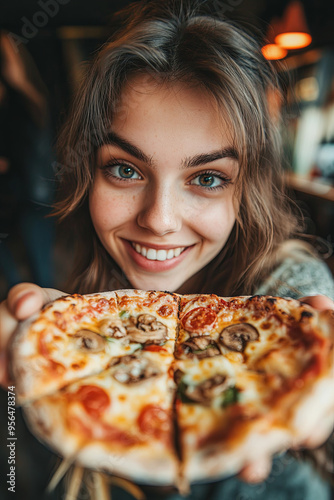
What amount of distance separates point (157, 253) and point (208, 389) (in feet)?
1.27

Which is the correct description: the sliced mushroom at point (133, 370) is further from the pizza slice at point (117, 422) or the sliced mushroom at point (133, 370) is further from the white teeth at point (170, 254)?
the white teeth at point (170, 254)

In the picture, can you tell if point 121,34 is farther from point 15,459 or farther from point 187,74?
point 15,459

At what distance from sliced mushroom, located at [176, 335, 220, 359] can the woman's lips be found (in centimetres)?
24

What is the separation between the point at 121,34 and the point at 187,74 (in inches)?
8.3

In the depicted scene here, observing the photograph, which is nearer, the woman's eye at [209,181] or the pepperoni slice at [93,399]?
the pepperoni slice at [93,399]

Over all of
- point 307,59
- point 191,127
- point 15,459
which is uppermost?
point 307,59

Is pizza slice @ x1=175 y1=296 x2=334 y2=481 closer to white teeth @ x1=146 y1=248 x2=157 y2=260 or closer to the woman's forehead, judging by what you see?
white teeth @ x1=146 y1=248 x2=157 y2=260

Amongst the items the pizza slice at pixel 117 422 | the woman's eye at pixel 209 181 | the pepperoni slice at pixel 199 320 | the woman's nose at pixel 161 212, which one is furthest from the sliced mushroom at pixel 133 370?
the woman's eye at pixel 209 181

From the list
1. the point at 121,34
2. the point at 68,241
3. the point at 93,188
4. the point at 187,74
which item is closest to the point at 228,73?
the point at 187,74

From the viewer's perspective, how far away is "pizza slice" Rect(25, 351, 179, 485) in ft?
1.76

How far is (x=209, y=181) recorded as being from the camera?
33.6 inches

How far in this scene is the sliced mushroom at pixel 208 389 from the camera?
0.62 meters

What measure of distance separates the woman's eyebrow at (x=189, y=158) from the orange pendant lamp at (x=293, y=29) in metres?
0.35

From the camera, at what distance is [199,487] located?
0.65 meters
